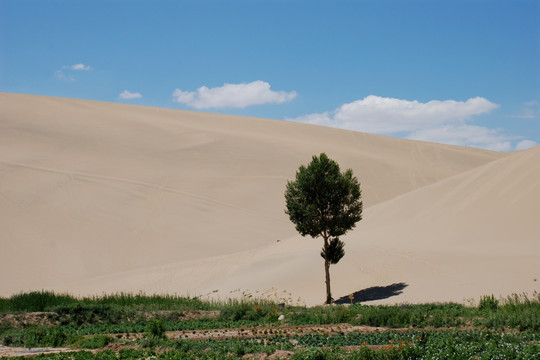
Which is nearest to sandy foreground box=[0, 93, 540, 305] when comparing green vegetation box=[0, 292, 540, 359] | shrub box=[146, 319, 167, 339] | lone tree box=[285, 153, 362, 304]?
lone tree box=[285, 153, 362, 304]

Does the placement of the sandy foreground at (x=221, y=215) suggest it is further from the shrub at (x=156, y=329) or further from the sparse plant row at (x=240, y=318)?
the shrub at (x=156, y=329)

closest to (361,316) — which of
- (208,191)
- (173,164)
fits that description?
(208,191)

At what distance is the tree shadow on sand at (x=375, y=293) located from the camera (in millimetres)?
22272

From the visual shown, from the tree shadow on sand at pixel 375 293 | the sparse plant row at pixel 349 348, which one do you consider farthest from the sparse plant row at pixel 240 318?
the tree shadow on sand at pixel 375 293

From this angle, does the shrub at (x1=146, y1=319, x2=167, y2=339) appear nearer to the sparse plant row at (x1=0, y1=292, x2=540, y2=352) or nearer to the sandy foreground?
the sparse plant row at (x1=0, y1=292, x2=540, y2=352)

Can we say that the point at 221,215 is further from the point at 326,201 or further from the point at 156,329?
the point at 156,329

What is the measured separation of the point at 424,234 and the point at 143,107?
209 ft

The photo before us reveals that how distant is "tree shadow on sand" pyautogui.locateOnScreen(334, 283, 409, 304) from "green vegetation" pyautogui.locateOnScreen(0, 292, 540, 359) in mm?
4396

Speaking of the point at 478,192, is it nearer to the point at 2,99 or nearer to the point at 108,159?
the point at 108,159

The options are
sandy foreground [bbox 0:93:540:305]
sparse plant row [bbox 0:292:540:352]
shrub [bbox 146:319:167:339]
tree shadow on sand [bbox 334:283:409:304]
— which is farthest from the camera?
sandy foreground [bbox 0:93:540:305]

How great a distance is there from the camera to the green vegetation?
9.84 m

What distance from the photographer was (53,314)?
16422mm

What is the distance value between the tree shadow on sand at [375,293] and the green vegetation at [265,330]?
4.40m

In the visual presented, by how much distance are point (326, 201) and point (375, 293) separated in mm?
3902
